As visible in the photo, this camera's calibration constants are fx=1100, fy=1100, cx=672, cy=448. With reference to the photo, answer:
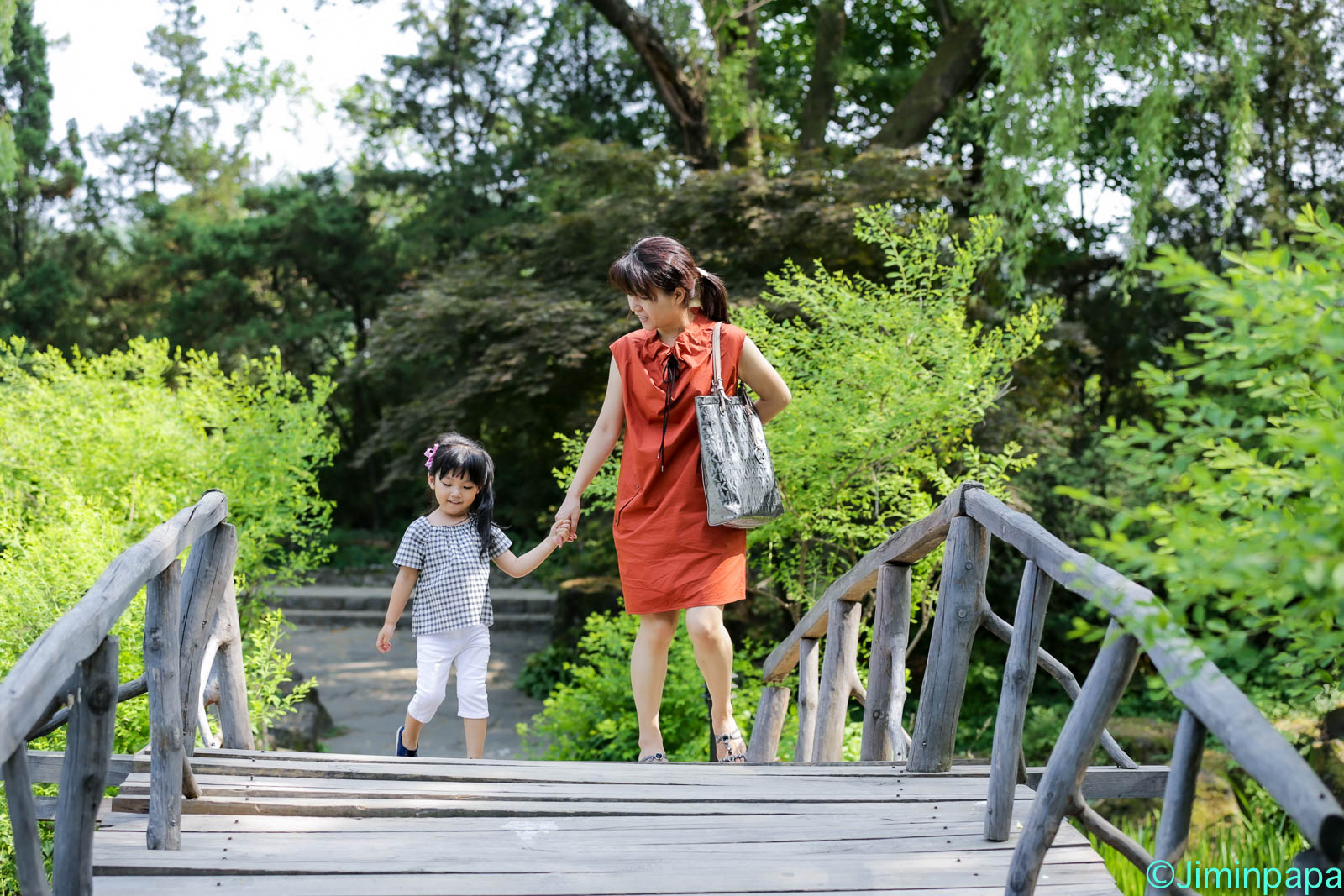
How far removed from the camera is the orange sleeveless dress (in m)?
3.39

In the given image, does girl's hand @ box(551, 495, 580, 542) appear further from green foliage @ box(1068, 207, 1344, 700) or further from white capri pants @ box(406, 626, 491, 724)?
green foliage @ box(1068, 207, 1344, 700)

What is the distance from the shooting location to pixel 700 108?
9906 millimetres

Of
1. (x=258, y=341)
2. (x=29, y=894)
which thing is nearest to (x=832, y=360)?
(x=29, y=894)

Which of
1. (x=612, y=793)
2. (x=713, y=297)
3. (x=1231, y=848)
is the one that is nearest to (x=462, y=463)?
(x=713, y=297)

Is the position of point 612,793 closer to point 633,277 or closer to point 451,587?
point 451,587

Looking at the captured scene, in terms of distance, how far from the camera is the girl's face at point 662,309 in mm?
3363

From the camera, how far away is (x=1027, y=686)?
8.07 ft

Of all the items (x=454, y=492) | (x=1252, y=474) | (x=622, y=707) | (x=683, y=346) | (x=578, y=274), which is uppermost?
(x=578, y=274)

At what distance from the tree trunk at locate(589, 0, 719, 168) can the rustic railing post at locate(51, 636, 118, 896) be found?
8.34 m

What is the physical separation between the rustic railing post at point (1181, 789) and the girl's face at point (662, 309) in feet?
6.49

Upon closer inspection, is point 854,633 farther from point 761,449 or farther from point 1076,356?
point 1076,356

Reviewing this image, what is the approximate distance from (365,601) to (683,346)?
11.6 meters

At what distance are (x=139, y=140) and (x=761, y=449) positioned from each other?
19.0 m

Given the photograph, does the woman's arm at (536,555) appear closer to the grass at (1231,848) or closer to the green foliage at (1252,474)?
the green foliage at (1252,474)
